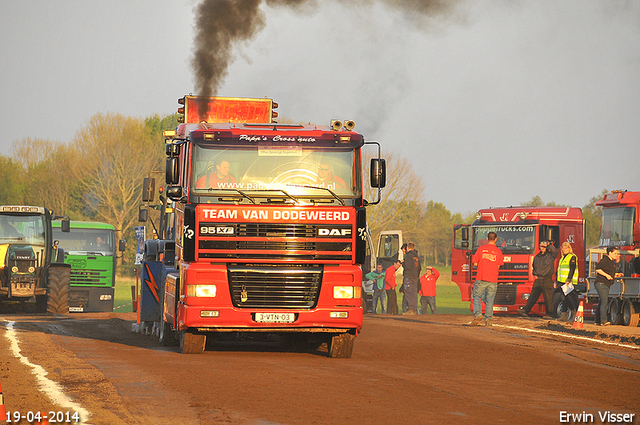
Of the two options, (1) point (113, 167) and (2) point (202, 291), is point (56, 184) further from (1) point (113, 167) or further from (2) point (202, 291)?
(2) point (202, 291)

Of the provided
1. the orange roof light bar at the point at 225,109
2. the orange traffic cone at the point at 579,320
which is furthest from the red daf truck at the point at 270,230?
the orange traffic cone at the point at 579,320

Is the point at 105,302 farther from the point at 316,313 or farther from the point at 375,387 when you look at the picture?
the point at 375,387

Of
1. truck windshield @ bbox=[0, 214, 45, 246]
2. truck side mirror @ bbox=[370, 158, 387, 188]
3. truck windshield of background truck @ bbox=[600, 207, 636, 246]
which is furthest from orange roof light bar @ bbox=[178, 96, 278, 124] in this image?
truck windshield of background truck @ bbox=[600, 207, 636, 246]

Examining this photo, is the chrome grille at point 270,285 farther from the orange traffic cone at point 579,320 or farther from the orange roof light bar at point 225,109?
the orange traffic cone at point 579,320

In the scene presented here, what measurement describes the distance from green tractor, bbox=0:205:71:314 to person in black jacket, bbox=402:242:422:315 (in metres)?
10.1

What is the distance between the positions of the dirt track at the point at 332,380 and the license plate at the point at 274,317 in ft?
1.92

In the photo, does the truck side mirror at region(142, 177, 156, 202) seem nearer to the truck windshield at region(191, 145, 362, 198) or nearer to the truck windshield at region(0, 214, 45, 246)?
the truck windshield at region(191, 145, 362, 198)

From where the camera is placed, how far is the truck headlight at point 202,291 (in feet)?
41.0

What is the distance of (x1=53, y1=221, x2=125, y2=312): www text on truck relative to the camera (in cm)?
3066

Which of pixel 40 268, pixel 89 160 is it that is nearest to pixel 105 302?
pixel 40 268

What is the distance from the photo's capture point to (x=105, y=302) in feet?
102

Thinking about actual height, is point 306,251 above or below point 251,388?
above

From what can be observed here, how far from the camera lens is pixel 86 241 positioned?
31.4 m

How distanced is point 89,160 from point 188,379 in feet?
179
